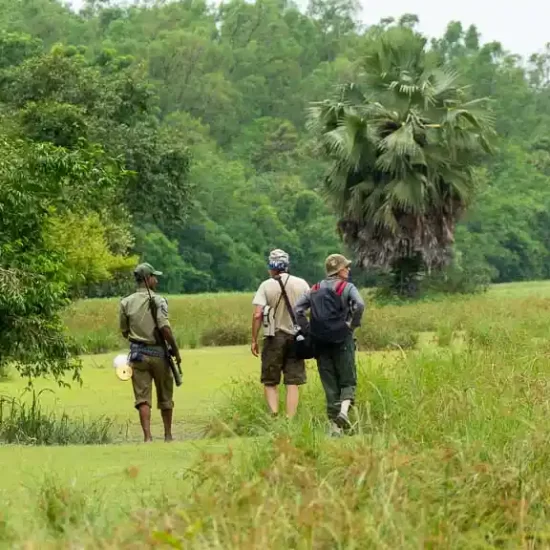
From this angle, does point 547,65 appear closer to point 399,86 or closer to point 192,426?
point 399,86

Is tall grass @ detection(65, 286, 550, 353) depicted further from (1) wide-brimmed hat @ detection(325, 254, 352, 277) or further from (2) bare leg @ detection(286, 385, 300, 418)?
(1) wide-brimmed hat @ detection(325, 254, 352, 277)

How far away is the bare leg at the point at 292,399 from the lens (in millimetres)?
12758

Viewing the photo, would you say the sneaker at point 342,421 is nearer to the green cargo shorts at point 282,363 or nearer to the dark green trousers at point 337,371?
the dark green trousers at point 337,371

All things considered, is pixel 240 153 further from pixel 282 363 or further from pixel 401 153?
pixel 282 363

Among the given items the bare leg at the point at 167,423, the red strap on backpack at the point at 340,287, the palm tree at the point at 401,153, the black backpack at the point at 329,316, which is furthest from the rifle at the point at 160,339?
the palm tree at the point at 401,153

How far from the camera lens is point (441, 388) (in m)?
10.9

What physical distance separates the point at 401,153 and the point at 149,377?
23.9 meters

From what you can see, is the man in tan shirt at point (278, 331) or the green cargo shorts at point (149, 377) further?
the green cargo shorts at point (149, 377)

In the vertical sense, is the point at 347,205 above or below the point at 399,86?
below

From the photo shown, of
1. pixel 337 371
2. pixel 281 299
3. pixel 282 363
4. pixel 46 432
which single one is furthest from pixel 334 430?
pixel 46 432

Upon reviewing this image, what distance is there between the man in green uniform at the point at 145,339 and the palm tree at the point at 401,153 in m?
23.6

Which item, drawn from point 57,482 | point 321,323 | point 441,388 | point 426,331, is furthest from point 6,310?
point 426,331

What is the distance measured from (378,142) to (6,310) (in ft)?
80.0

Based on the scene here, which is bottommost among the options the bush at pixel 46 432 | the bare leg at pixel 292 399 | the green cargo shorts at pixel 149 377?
the bush at pixel 46 432
